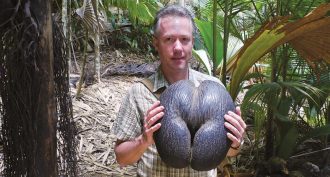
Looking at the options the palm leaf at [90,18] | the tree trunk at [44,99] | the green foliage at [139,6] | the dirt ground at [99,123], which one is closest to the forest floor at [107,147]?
the dirt ground at [99,123]

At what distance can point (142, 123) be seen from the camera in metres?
1.59

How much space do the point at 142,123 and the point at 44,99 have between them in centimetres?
53

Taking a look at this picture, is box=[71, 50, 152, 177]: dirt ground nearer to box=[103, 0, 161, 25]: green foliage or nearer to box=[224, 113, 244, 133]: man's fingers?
box=[103, 0, 161, 25]: green foliage

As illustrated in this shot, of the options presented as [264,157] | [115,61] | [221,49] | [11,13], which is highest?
[11,13]

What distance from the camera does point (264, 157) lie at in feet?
11.5

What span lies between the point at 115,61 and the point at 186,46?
16.4 ft

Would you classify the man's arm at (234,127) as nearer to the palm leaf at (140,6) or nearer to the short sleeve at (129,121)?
the short sleeve at (129,121)

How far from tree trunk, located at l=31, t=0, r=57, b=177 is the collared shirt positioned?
0.45 m

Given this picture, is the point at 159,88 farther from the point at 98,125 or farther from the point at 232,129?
the point at 98,125

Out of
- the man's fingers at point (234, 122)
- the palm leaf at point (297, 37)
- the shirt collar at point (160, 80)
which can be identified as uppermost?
the palm leaf at point (297, 37)

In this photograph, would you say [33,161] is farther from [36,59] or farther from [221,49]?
[221,49]

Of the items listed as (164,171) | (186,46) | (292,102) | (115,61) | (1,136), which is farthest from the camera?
(115,61)

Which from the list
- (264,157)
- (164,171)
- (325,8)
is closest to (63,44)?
(164,171)

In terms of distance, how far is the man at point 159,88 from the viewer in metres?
1.45
